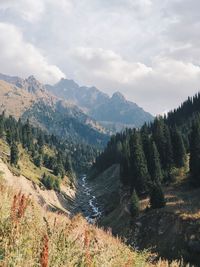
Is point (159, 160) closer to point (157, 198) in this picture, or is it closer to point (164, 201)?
point (164, 201)

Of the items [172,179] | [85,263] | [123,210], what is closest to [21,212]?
[85,263]

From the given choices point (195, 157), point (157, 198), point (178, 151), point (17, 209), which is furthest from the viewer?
point (178, 151)

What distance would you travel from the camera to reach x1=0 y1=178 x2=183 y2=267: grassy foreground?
7.03 metres

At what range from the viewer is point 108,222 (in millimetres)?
82625

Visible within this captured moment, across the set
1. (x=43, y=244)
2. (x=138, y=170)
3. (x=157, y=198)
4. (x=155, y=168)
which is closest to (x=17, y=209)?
(x=43, y=244)

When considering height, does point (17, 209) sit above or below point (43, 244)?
above

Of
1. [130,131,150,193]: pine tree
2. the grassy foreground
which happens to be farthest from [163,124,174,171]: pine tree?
the grassy foreground

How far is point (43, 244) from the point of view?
24.9 ft

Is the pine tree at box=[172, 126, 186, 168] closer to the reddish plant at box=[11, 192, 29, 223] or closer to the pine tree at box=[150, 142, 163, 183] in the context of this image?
the pine tree at box=[150, 142, 163, 183]

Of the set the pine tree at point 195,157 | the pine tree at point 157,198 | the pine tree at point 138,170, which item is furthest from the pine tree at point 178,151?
the pine tree at point 157,198

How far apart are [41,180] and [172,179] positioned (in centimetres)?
5915

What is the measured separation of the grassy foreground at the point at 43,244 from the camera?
7.03 m

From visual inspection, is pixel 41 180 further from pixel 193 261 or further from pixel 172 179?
pixel 193 261

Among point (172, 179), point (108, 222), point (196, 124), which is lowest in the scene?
point (108, 222)
